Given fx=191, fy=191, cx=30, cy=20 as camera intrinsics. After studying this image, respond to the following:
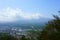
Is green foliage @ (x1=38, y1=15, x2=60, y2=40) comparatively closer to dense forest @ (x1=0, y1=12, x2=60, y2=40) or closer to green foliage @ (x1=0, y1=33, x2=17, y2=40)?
dense forest @ (x1=0, y1=12, x2=60, y2=40)

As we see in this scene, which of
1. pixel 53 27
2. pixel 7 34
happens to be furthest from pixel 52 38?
pixel 7 34

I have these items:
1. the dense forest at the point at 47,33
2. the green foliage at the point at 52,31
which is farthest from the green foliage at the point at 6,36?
the green foliage at the point at 52,31

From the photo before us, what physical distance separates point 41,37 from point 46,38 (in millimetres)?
760

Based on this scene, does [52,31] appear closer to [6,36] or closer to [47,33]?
[47,33]

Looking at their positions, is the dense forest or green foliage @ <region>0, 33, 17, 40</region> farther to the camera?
green foliage @ <region>0, 33, 17, 40</region>

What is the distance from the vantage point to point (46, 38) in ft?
33.6

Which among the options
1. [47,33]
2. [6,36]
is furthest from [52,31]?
[6,36]

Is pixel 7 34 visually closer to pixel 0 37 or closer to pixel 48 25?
pixel 0 37

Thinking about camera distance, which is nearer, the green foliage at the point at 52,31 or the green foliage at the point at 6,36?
the green foliage at the point at 52,31

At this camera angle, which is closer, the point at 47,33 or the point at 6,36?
the point at 47,33

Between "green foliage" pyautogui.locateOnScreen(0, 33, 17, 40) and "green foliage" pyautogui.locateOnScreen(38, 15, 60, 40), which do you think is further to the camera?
"green foliage" pyautogui.locateOnScreen(0, 33, 17, 40)

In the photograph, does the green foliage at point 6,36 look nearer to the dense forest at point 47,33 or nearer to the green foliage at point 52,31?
the dense forest at point 47,33

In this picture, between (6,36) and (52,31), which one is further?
(6,36)

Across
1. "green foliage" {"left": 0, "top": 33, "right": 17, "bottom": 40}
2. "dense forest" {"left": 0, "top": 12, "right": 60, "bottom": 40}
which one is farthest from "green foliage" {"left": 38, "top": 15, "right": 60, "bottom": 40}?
"green foliage" {"left": 0, "top": 33, "right": 17, "bottom": 40}
